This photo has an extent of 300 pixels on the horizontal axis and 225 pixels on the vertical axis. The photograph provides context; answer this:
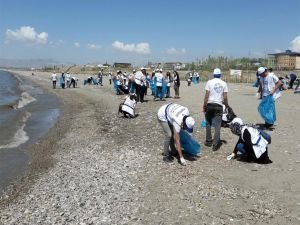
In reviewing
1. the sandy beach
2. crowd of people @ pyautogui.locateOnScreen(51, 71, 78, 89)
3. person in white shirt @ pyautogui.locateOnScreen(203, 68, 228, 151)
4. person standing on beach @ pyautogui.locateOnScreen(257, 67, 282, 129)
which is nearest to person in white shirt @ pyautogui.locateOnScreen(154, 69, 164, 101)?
the sandy beach

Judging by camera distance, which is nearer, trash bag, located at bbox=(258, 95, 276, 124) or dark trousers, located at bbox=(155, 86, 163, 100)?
trash bag, located at bbox=(258, 95, 276, 124)

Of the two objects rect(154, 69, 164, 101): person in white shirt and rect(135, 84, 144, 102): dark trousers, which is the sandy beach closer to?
rect(135, 84, 144, 102): dark trousers

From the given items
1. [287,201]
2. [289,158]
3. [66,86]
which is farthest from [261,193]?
[66,86]

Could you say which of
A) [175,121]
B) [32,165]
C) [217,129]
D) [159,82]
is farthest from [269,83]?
[159,82]

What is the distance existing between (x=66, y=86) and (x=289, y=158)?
39663mm

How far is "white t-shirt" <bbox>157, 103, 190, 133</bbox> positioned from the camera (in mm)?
8781

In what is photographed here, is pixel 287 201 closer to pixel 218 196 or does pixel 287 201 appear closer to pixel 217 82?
pixel 218 196

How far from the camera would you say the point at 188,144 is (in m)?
9.78

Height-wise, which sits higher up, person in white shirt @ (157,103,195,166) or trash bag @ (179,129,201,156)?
person in white shirt @ (157,103,195,166)

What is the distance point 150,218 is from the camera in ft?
21.5

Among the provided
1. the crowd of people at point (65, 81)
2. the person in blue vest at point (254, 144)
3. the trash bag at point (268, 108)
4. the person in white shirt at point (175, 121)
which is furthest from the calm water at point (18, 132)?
the crowd of people at point (65, 81)

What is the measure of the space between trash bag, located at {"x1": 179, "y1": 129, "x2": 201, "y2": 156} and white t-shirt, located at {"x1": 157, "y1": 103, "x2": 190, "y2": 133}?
2.57ft

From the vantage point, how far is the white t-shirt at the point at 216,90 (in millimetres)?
9906

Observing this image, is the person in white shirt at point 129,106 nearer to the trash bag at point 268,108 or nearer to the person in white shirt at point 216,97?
the trash bag at point 268,108
